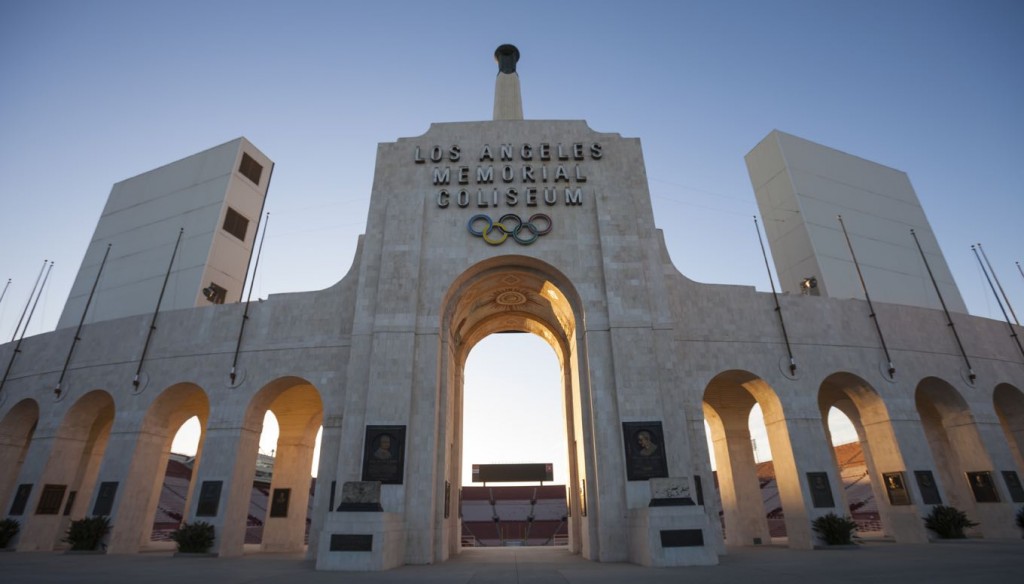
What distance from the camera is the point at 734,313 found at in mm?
24859

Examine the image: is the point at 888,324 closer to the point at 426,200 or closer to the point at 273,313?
the point at 426,200

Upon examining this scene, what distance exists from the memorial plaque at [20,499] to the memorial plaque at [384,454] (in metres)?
17.9

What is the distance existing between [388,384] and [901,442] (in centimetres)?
2330

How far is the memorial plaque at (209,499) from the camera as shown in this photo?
841 inches

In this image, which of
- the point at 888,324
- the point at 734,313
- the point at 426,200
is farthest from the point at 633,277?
the point at 888,324

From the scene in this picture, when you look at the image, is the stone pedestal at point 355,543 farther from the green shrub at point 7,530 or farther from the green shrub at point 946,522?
the green shrub at point 946,522

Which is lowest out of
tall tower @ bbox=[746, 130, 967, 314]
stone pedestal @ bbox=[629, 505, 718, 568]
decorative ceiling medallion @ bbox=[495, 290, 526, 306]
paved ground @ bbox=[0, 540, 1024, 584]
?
paved ground @ bbox=[0, 540, 1024, 584]

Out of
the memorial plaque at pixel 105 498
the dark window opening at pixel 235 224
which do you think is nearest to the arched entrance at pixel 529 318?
the memorial plaque at pixel 105 498

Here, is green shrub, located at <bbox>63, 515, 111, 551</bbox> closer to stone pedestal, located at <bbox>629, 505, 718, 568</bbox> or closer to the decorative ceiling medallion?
the decorative ceiling medallion

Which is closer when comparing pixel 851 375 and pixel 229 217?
pixel 851 375

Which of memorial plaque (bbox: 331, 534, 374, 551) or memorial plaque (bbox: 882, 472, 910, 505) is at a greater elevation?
memorial plaque (bbox: 882, 472, 910, 505)

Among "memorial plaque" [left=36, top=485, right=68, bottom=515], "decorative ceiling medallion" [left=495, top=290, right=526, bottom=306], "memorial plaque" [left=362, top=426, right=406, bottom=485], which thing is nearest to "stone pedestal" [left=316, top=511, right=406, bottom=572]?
"memorial plaque" [left=362, top=426, right=406, bottom=485]

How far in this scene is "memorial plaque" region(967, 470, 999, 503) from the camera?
2395 cm

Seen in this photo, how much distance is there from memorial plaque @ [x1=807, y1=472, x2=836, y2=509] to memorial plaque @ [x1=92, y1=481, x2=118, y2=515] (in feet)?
99.2
